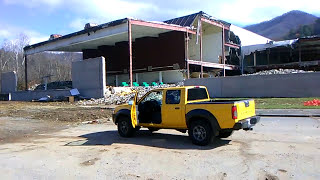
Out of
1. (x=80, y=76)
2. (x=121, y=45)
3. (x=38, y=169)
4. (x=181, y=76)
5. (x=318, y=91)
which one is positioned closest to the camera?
(x=38, y=169)

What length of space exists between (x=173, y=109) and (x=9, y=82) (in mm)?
45412

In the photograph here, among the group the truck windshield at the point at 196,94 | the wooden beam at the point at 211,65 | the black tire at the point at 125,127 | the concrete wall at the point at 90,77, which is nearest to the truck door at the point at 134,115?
the black tire at the point at 125,127

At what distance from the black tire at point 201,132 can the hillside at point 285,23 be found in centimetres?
7335

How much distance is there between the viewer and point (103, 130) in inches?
531

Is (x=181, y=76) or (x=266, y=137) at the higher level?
(x=181, y=76)

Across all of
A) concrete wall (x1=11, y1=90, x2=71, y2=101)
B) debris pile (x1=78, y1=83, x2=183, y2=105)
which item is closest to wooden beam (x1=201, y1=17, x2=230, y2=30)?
debris pile (x1=78, y1=83, x2=183, y2=105)

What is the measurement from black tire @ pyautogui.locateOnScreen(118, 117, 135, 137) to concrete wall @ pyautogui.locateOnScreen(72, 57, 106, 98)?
21433 millimetres

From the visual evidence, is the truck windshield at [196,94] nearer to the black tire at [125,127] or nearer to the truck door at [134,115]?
the truck door at [134,115]

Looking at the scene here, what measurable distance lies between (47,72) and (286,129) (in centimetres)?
8329

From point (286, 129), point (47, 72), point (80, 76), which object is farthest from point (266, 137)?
point (47, 72)

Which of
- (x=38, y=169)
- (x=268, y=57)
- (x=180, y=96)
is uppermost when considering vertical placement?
(x=268, y=57)

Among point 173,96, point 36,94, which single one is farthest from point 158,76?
point 173,96

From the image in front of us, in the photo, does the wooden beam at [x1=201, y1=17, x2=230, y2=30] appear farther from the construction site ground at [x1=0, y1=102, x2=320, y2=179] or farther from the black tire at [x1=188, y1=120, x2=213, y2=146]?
the black tire at [x1=188, y1=120, x2=213, y2=146]

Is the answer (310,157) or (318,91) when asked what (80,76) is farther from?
(310,157)
